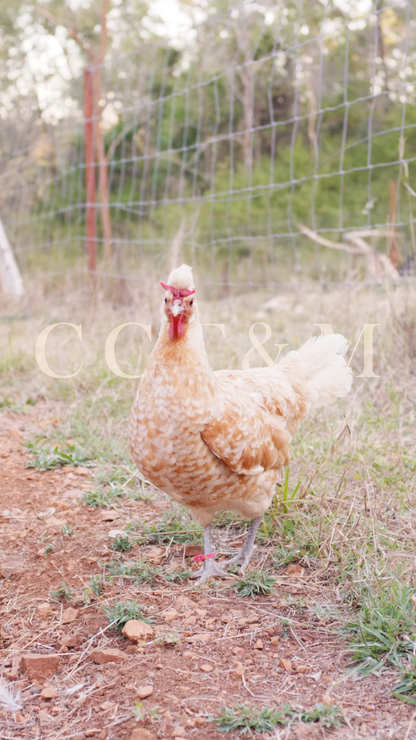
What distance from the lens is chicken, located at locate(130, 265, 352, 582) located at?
6.73 ft

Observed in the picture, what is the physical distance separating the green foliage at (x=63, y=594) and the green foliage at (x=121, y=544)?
0.33 m

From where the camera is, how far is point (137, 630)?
1.92 m

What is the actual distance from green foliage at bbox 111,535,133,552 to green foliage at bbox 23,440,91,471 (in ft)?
2.48

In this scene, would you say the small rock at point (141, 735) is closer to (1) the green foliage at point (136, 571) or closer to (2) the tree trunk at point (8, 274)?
(1) the green foliage at point (136, 571)

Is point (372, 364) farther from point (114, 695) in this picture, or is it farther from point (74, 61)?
point (74, 61)

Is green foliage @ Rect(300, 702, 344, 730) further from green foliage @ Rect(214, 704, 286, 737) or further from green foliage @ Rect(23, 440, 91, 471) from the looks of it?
green foliage @ Rect(23, 440, 91, 471)

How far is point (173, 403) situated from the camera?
6.75 ft

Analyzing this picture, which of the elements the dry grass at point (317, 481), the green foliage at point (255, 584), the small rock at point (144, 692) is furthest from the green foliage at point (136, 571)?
the small rock at point (144, 692)

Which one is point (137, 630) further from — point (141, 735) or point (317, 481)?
point (317, 481)

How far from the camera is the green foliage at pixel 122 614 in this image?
6.50 feet

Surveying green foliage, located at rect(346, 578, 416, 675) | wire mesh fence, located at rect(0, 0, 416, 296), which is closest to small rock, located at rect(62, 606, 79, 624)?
green foliage, located at rect(346, 578, 416, 675)

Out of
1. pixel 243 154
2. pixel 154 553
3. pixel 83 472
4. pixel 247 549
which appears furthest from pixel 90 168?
pixel 243 154

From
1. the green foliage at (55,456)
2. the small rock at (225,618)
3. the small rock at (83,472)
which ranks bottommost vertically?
the small rock at (225,618)

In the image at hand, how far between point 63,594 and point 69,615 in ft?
0.41
